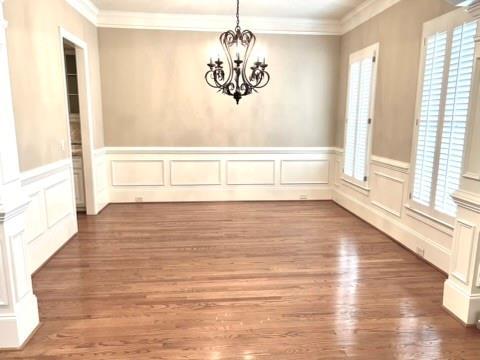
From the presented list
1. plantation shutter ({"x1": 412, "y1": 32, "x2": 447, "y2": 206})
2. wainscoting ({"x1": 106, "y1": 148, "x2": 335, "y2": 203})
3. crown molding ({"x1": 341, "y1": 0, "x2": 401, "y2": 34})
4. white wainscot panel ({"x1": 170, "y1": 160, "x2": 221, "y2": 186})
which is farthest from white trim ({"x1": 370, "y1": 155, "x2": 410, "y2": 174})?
white wainscot panel ({"x1": 170, "y1": 160, "x2": 221, "y2": 186})

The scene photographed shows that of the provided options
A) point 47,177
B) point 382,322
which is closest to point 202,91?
point 47,177

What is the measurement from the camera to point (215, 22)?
18.2 feet

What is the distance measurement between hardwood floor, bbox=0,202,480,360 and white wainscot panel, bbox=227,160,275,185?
1.56m

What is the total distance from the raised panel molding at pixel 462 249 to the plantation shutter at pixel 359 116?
2449mm

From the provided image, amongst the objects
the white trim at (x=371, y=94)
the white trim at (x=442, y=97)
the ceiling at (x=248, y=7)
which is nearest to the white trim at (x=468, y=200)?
the white trim at (x=442, y=97)

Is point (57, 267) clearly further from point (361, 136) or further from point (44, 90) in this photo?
point (361, 136)

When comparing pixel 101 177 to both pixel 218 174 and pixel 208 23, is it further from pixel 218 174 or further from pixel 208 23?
pixel 208 23

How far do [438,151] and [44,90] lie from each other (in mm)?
4042

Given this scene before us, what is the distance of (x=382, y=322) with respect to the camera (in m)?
2.54

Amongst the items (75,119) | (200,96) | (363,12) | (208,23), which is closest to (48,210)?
(75,119)

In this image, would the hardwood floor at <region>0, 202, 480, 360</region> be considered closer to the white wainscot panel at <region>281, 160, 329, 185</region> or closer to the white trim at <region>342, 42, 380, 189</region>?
the white trim at <region>342, 42, 380, 189</region>

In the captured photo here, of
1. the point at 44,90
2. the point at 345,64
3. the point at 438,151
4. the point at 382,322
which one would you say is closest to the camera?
the point at 382,322

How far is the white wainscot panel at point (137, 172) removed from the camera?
19.2 feet

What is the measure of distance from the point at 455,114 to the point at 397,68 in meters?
1.24
